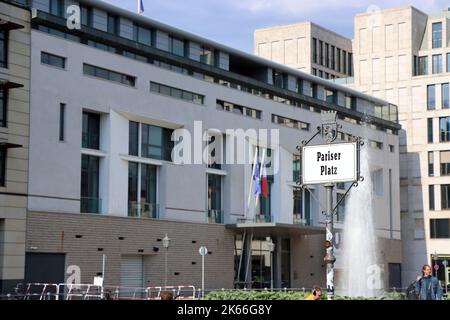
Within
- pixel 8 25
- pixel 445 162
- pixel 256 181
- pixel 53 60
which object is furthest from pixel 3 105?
pixel 445 162

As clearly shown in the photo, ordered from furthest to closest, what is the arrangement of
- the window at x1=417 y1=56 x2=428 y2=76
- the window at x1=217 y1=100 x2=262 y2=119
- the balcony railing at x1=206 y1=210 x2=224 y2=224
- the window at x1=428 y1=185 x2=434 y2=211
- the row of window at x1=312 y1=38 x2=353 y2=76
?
the row of window at x1=312 y1=38 x2=353 y2=76
the window at x1=417 y1=56 x2=428 y2=76
the window at x1=428 y1=185 x2=434 y2=211
the window at x1=217 y1=100 x2=262 y2=119
the balcony railing at x1=206 y1=210 x2=224 y2=224

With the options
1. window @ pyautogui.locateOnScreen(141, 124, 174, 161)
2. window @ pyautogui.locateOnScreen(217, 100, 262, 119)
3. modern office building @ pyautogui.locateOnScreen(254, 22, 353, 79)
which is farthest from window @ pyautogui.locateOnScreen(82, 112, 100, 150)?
modern office building @ pyautogui.locateOnScreen(254, 22, 353, 79)

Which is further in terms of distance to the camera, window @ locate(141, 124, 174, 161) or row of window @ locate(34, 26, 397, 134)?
window @ locate(141, 124, 174, 161)

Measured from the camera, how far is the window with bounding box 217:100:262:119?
5698 cm

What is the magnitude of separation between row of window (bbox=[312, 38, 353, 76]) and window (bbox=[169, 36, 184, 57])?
40.9 metres

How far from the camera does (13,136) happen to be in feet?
134

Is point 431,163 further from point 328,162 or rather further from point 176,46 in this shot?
point 328,162

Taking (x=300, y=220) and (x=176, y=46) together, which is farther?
(x=300, y=220)

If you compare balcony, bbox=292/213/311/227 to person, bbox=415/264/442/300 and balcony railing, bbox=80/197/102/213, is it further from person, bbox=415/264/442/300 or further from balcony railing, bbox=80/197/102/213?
person, bbox=415/264/442/300

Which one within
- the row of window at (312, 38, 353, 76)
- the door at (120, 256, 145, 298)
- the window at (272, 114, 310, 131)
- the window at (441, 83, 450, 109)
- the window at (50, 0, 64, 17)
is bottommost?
the door at (120, 256, 145, 298)

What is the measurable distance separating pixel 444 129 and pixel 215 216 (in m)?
37.7
